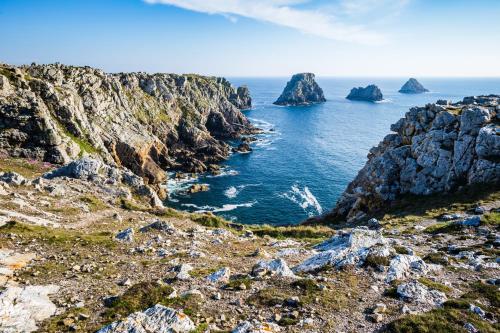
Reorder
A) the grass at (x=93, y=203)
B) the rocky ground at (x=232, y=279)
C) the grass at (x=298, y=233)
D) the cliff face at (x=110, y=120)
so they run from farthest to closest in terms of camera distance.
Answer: the cliff face at (x=110, y=120) < the grass at (x=93, y=203) < the grass at (x=298, y=233) < the rocky ground at (x=232, y=279)

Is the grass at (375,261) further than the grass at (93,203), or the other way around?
the grass at (93,203)

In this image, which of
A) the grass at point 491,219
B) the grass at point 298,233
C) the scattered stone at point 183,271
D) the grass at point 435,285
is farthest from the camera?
the grass at point 298,233

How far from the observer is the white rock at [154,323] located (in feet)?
38.2

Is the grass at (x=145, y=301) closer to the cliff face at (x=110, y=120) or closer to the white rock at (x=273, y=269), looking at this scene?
the white rock at (x=273, y=269)

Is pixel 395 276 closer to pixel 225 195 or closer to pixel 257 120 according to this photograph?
pixel 225 195

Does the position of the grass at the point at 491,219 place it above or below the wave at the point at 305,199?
above

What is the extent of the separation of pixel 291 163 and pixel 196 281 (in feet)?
323

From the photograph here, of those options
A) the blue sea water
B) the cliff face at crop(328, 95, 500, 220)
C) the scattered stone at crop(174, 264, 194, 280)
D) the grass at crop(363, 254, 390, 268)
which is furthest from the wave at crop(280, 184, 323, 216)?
the scattered stone at crop(174, 264, 194, 280)

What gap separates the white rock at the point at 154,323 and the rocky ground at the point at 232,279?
0.15 feet

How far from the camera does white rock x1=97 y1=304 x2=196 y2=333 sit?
38.2 ft

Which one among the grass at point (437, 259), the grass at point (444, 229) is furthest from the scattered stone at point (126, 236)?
the grass at point (444, 229)

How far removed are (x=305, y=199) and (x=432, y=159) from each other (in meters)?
39.5

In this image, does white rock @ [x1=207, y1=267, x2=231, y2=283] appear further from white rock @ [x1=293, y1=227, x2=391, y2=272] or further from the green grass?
the green grass

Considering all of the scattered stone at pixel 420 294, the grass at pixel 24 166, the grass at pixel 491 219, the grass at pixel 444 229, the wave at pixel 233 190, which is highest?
the scattered stone at pixel 420 294
